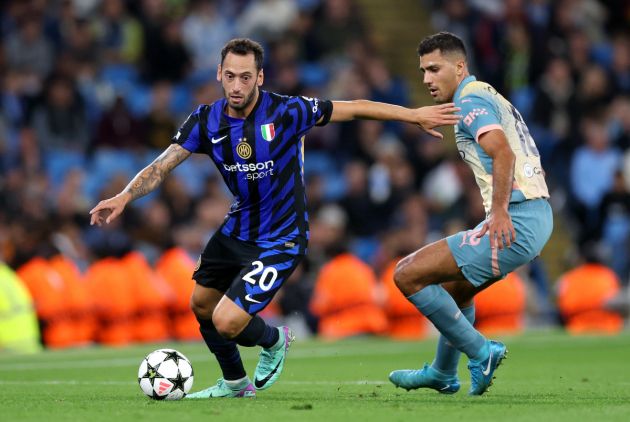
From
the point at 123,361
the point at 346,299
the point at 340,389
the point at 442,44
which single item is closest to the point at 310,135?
the point at 346,299

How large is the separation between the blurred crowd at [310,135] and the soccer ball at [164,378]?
854 centimetres

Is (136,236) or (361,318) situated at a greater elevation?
(136,236)

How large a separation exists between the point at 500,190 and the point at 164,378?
2420 mm

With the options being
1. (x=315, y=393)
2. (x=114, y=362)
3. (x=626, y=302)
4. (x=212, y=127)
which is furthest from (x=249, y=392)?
(x=626, y=302)

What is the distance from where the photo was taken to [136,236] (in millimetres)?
18094

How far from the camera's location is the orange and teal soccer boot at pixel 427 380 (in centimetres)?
882

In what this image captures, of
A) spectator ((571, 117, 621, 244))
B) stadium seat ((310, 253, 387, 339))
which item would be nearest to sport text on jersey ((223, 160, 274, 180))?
stadium seat ((310, 253, 387, 339))

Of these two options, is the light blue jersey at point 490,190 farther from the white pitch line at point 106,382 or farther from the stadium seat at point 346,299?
the stadium seat at point 346,299

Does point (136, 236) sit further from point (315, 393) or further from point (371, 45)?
point (315, 393)

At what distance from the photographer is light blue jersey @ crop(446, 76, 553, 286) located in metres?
8.27

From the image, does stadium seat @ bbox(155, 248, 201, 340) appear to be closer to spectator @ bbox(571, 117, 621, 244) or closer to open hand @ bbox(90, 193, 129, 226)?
spectator @ bbox(571, 117, 621, 244)

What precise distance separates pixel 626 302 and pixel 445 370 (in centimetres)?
990

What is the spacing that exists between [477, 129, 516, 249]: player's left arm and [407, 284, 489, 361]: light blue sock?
1.69 ft

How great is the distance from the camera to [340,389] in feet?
31.4
